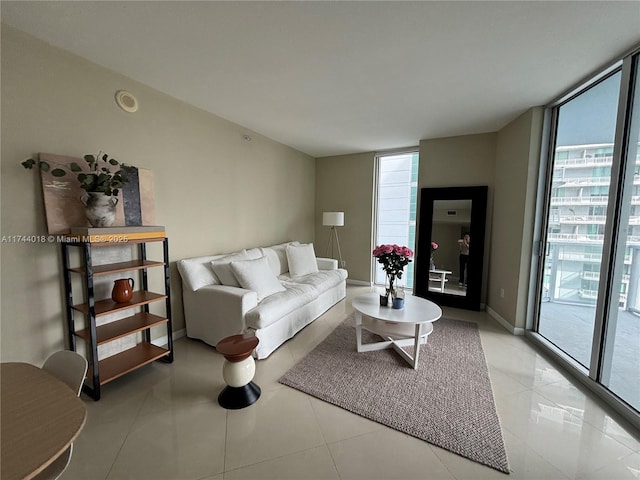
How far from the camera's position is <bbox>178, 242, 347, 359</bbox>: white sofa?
2385mm

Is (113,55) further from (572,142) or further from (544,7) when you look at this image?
(572,142)

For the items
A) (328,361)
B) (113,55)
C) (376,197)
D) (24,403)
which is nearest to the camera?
(24,403)

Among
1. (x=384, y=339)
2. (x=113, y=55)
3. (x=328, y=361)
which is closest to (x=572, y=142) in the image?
(x=384, y=339)

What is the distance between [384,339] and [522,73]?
8.87 ft

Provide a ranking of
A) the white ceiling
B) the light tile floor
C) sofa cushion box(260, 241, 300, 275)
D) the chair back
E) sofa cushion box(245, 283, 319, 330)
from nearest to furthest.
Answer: the chair back → the light tile floor → the white ceiling → sofa cushion box(245, 283, 319, 330) → sofa cushion box(260, 241, 300, 275)

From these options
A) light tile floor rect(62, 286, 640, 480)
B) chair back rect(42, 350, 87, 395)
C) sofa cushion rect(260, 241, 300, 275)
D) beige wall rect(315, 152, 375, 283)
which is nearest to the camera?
chair back rect(42, 350, 87, 395)

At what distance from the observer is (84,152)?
6.66ft

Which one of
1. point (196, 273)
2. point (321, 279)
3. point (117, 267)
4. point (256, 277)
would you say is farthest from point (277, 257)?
point (117, 267)

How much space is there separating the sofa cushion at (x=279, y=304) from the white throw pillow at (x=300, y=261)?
48 cm

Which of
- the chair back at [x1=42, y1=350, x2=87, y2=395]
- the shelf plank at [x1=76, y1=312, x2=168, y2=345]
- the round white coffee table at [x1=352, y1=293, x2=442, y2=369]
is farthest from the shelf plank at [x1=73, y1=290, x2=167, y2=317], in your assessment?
the round white coffee table at [x1=352, y1=293, x2=442, y2=369]

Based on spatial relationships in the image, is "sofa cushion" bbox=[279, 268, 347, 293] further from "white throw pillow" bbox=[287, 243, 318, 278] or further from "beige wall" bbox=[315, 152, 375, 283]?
"beige wall" bbox=[315, 152, 375, 283]

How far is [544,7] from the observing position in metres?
1.47

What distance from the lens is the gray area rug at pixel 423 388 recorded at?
1.56m

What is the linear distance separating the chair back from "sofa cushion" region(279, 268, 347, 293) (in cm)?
233
